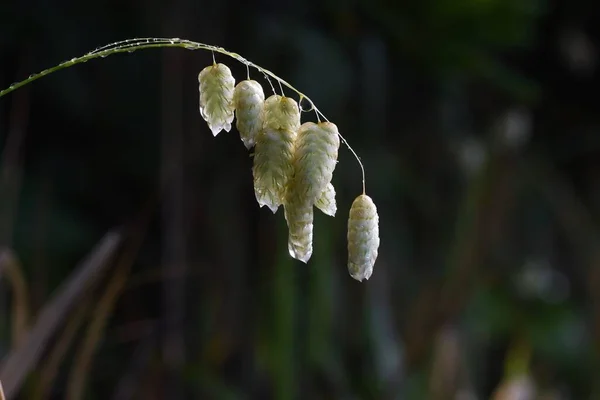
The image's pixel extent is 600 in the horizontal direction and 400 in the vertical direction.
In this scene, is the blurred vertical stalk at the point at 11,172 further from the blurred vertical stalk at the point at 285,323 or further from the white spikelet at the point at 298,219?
the white spikelet at the point at 298,219

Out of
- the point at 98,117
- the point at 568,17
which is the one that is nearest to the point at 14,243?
the point at 98,117

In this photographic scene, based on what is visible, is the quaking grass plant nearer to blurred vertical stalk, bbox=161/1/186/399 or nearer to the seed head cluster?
the seed head cluster

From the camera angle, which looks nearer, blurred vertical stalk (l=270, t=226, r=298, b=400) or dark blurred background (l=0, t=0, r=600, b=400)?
blurred vertical stalk (l=270, t=226, r=298, b=400)

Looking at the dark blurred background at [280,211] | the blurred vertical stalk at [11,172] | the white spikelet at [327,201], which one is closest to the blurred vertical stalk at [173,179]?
the dark blurred background at [280,211]

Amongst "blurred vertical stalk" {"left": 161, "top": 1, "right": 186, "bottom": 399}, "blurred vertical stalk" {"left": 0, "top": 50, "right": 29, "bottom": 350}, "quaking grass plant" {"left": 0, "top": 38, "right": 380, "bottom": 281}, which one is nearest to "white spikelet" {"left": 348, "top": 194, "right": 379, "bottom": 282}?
"quaking grass plant" {"left": 0, "top": 38, "right": 380, "bottom": 281}

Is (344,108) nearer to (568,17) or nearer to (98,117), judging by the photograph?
(98,117)

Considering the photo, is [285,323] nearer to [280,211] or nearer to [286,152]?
[280,211]

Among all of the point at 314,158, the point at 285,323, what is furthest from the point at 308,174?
the point at 285,323
